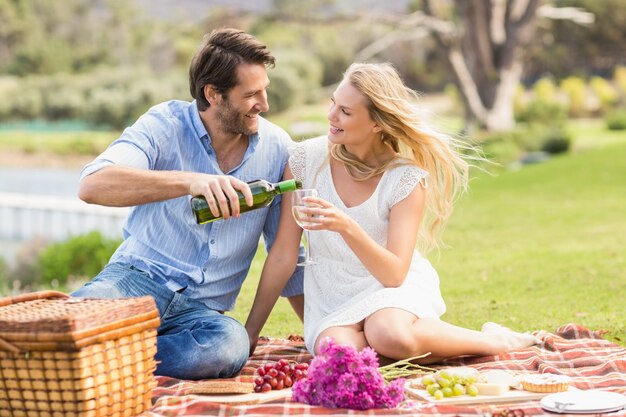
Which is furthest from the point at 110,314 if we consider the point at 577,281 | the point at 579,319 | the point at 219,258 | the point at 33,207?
the point at 33,207

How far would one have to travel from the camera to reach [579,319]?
5297 mm

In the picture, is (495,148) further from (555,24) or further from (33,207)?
(555,24)

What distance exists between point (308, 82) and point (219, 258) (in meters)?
23.2

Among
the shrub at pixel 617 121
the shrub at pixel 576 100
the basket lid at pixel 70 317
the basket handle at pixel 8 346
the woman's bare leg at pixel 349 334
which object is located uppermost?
the shrub at pixel 576 100

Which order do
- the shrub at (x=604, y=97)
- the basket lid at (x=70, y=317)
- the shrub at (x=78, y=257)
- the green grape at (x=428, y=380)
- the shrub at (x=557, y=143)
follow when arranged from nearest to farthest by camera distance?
the basket lid at (x=70, y=317) → the green grape at (x=428, y=380) → the shrub at (x=78, y=257) → the shrub at (x=557, y=143) → the shrub at (x=604, y=97)

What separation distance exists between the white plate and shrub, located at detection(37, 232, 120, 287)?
749 centimetres

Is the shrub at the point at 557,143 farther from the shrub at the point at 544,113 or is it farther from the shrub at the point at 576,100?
the shrub at the point at 576,100

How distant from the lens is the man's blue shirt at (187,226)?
3.99m

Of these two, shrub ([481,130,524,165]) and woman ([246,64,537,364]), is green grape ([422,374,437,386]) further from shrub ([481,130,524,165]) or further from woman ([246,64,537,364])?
shrub ([481,130,524,165])

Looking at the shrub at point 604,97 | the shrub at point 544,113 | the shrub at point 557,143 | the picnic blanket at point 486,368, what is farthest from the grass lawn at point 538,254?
the shrub at point 604,97

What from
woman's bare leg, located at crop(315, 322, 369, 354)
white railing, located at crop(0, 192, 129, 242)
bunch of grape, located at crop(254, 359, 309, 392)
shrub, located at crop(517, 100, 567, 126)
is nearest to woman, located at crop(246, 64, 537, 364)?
woman's bare leg, located at crop(315, 322, 369, 354)

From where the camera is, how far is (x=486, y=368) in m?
3.82

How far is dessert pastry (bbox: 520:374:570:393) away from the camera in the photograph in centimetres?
332

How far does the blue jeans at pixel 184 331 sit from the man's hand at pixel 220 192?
1.90 feet
